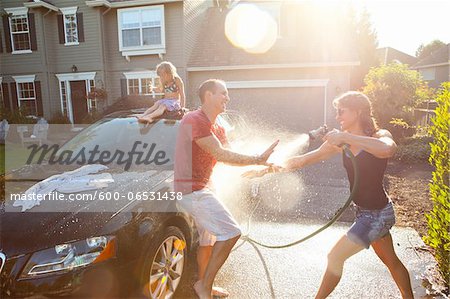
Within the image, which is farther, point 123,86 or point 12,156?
point 123,86

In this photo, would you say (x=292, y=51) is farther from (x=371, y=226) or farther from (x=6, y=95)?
(x=6, y=95)

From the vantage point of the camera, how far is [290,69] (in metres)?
15.4

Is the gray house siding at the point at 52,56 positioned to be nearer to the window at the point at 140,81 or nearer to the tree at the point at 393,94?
the window at the point at 140,81

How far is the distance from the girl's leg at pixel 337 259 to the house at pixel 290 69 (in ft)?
41.6

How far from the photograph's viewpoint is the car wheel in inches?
111

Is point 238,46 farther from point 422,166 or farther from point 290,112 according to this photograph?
point 422,166

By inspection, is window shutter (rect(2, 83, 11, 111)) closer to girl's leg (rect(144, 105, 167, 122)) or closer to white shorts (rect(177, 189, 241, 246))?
girl's leg (rect(144, 105, 167, 122))

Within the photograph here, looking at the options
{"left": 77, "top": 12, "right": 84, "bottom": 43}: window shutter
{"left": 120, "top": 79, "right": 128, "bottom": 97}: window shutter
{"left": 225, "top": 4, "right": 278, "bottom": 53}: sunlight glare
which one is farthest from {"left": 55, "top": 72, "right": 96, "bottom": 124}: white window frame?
{"left": 225, "top": 4, "right": 278, "bottom": 53}: sunlight glare

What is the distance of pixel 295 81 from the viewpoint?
1530cm

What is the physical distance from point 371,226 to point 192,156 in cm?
154

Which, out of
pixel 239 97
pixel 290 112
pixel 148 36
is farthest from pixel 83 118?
pixel 290 112

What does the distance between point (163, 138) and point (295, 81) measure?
1217 cm

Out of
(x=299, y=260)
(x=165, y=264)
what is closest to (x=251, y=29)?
(x=299, y=260)

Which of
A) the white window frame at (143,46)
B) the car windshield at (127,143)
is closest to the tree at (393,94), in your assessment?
the white window frame at (143,46)
